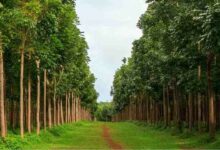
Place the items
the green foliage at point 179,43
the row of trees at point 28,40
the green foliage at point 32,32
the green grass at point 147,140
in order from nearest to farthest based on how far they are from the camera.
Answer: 1. the green foliage at point 179,43
2. the row of trees at point 28,40
3. the green foliage at point 32,32
4. the green grass at point 147,140

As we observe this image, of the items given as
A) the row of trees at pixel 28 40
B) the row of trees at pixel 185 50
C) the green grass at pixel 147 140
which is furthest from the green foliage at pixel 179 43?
the row of trees at pixel 28 40

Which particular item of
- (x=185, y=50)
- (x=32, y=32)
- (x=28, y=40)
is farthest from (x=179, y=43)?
(x=28, y=40)

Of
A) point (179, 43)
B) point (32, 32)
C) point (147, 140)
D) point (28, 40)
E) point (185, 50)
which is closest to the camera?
point (32, 32)

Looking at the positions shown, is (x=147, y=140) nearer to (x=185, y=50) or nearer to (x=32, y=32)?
(x=185, y=50)

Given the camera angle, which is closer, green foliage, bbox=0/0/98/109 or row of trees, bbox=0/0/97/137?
row of trees, bbox=0/0/97/137

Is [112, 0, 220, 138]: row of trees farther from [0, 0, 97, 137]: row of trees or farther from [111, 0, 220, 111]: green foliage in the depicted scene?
[0, 0, 97, 137]: row of trees

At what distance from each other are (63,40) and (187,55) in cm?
1280

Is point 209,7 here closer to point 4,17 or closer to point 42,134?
point 4,17

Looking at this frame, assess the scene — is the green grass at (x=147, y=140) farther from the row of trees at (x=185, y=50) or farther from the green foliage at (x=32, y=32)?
the green foliage at (x=32, y=32)

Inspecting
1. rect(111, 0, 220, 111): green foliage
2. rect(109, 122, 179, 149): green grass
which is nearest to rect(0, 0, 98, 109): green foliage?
rect(111, 0, 220, 111): green foliage

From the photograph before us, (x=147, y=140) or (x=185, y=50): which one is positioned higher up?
(x=185, y=50)

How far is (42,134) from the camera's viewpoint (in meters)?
45.2

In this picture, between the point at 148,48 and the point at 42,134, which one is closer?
the point at 42,134

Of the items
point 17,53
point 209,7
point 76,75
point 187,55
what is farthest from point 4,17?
point 76,75
